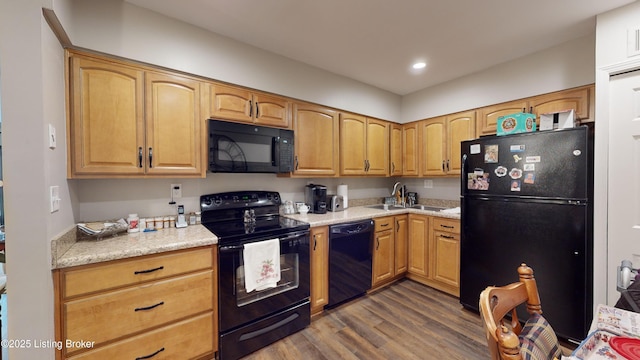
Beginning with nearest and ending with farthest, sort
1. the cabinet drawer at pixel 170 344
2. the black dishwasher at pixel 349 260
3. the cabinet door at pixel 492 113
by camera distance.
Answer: the cabinet drawer at pixel 170 344, the black dishwasher at pixel 349 260, the cabinet door at pixel 492 113

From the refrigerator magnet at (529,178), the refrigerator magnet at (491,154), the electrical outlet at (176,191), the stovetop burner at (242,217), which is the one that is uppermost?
the refrigerator magnet at (491,154)

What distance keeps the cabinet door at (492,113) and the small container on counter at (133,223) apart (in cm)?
349

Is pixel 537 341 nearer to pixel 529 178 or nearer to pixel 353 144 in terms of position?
pixel 529 178

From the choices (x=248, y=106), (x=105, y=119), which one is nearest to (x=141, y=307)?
(x=105, y=119)

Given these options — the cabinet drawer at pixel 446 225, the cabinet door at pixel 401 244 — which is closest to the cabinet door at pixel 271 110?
the cabinet door at pixel 401 244

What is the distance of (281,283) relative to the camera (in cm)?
208

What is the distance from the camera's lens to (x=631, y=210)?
1.72 metres

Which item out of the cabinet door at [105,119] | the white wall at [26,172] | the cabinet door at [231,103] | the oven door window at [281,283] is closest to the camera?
the white wall at [26,172]

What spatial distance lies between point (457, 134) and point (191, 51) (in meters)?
2.96

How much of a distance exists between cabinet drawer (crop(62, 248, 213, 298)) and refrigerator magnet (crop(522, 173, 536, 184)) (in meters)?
2.54

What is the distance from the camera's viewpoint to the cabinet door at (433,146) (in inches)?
124

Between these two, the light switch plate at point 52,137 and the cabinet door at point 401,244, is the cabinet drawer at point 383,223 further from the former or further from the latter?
the light switch plate at point 52,137

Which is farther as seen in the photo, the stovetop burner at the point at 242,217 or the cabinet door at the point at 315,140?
the cabinet door at the point at 315,140

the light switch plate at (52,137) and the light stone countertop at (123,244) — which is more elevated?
the light switch plate at (52,137)
